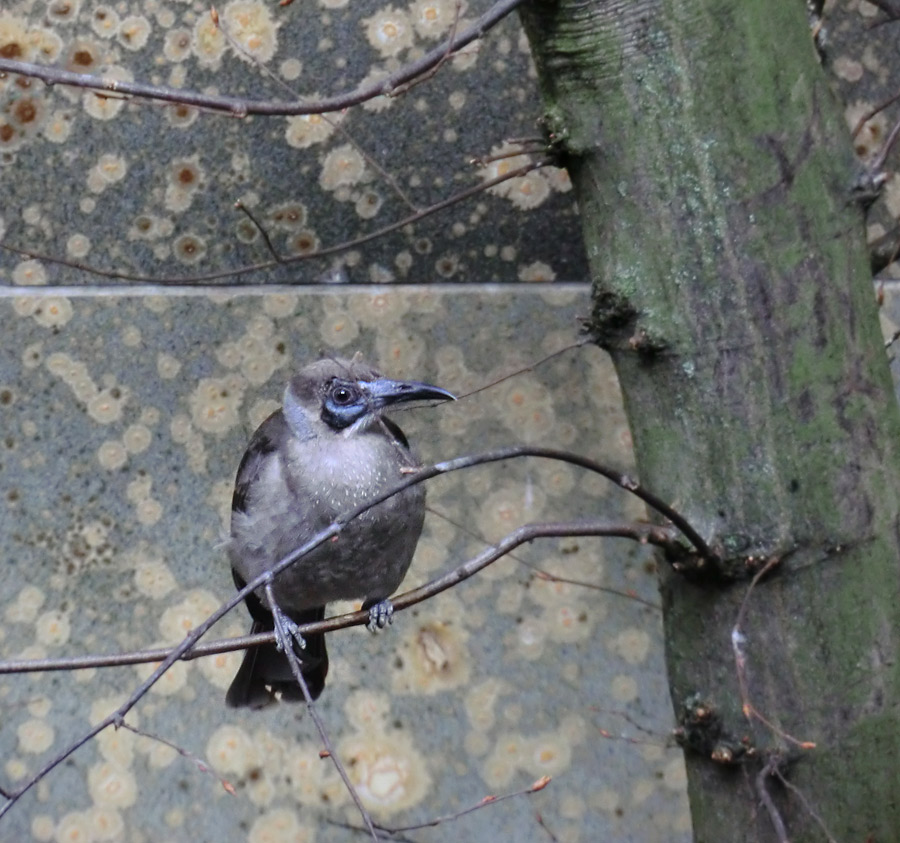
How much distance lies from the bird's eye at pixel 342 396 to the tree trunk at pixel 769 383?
0.64 m

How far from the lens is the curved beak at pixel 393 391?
2.07m

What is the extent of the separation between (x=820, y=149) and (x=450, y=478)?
4.24ft

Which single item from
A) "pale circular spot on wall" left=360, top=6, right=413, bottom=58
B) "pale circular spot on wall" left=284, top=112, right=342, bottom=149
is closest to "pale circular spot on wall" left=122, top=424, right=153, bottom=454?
"pale circular spot on wall" left=284, top=112, right=342, bottom=149

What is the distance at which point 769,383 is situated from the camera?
1703 millimetres

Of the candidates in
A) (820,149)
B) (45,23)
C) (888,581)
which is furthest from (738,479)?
(45,23)

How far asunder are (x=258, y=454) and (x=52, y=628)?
2.54 feet

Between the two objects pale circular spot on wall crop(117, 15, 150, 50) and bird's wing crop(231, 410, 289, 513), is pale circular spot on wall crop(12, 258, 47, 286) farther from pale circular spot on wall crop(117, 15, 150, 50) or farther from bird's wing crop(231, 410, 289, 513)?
bird's wing crop(231, 410, 289, 513)

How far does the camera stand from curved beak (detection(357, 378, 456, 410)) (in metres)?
2.07

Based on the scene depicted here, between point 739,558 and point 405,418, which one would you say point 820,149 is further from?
point 405,418

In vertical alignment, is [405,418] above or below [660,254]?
below

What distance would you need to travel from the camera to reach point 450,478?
2793mm

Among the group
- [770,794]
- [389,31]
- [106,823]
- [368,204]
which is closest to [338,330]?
[368,204]

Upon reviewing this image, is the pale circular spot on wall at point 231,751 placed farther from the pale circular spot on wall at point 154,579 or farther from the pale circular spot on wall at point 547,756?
the pale circular spot on wall at point 547,756

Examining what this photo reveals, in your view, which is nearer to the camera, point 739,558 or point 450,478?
point 739,558
